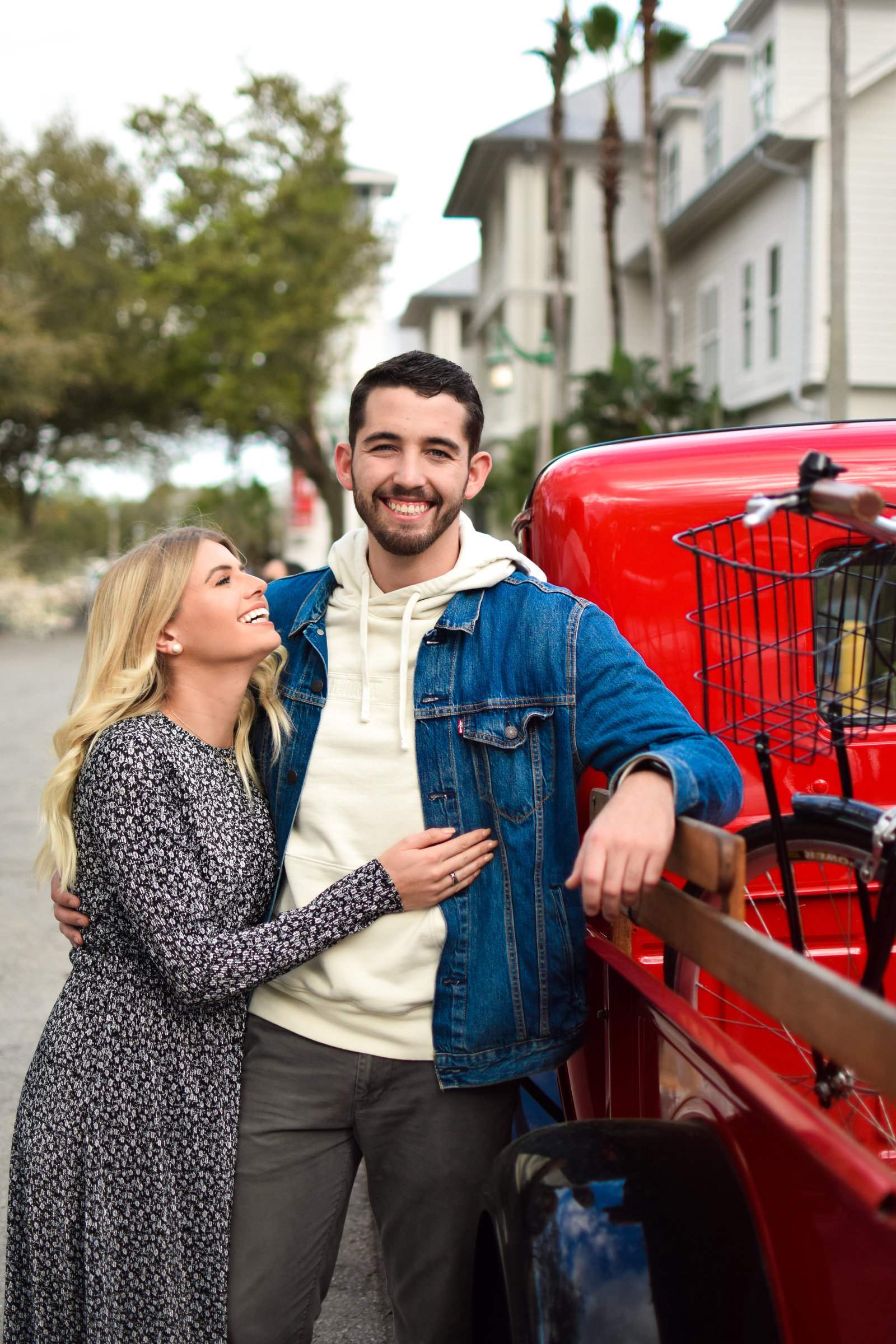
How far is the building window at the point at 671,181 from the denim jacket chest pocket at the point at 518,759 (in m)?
23.3

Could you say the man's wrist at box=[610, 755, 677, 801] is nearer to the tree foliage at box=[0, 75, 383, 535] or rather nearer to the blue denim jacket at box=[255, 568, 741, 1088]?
the blue denim jacket at box=[255, 568, 741, 1088]

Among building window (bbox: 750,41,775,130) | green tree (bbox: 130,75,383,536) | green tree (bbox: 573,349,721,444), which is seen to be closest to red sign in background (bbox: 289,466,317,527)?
green tree (bbox: 130,75,383,536)

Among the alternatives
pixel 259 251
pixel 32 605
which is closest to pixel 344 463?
pixel 32 605

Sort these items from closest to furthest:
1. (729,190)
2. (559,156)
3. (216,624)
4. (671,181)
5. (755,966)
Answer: (755,966) → (216,624) → (729,190) → (559,156) → (671,181)

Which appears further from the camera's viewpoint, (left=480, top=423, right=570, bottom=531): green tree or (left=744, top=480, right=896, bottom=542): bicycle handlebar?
(left=480, top=423, right=570, bottom=531): green tree

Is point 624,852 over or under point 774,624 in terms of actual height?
under

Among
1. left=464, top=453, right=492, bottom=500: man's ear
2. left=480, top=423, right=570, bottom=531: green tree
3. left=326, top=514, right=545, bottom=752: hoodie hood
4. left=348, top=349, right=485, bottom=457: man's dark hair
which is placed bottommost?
left=326, top=514, right=545, bottom=752: hoodie hood

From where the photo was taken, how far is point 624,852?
1839 mm

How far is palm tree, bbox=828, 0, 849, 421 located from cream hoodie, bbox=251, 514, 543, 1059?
418 inches

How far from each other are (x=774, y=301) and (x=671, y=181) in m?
6.89

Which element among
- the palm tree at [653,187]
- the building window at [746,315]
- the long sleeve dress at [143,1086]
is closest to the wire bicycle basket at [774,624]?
the long sleeve dress at [143,1086]

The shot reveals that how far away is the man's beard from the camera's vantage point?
2465 millimetres

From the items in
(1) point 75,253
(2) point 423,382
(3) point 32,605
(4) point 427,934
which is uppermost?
(1) point 75,253

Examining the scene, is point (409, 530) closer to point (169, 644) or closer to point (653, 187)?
point (169, 644)
